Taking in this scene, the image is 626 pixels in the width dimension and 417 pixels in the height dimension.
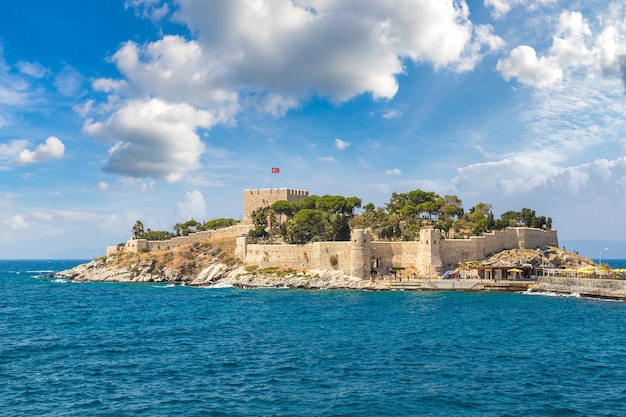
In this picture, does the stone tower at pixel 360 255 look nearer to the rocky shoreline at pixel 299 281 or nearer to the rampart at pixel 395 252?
the rampart at pixel 395 252

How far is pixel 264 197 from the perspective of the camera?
94312 mm

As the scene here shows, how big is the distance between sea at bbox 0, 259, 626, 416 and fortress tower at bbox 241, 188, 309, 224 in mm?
47737

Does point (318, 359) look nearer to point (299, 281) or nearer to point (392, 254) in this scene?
point (299, 281)

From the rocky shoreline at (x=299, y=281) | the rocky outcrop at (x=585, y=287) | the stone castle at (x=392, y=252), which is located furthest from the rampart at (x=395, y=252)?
the rocky outcrop at (x=585, y=287)

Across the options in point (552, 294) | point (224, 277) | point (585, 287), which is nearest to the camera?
point (585, 287)

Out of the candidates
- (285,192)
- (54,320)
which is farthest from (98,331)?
(285,192)

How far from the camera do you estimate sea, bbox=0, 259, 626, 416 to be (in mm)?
18797

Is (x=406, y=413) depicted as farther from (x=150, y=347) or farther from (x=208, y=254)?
(x=208, y=254)

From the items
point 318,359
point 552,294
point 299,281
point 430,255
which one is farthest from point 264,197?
point 318,359

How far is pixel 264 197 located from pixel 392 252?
35.4 m

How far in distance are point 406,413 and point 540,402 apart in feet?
16.3

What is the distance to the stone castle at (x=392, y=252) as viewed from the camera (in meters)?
61.7

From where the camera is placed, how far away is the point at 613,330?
33.0 meters

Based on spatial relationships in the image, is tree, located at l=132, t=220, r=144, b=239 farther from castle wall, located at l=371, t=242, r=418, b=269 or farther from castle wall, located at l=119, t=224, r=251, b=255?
castle wall, located at l=371, t=242, r=418, b=269
